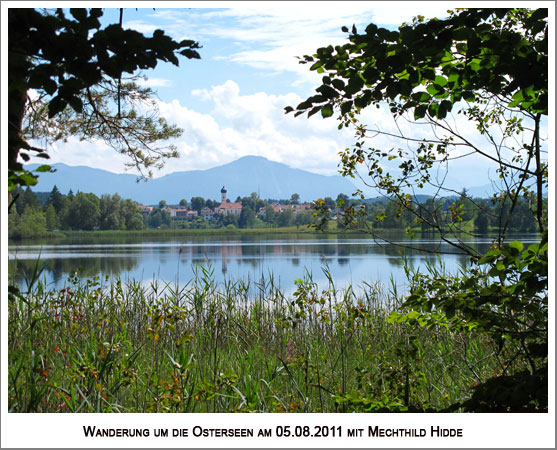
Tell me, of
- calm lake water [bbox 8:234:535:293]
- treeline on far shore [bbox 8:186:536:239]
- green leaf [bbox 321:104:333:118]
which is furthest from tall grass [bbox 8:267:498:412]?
green leaf [bbox 321:104:333:118]

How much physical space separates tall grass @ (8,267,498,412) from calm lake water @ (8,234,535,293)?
427mm

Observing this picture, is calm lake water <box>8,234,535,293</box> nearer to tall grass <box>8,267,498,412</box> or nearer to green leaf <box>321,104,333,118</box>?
tall grass <box>8,267,498,412</box>

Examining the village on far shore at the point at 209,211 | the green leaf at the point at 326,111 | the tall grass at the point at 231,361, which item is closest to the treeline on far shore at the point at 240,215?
the village on far shore at the point at 209,211

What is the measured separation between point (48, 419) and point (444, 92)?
7.86 ft

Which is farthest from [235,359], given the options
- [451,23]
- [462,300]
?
[451,23]

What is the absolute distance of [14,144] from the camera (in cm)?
157

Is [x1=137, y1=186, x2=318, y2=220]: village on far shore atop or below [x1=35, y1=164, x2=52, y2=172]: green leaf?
atop

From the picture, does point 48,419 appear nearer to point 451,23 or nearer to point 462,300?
point 462,300

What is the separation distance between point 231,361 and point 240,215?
2799 cm

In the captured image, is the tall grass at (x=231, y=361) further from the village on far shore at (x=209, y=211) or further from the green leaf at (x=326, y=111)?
the village on far shore at (x=209, y=211)

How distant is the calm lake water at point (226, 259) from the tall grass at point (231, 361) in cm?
43

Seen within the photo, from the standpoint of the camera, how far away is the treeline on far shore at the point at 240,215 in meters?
3.73

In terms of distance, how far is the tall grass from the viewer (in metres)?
2.61

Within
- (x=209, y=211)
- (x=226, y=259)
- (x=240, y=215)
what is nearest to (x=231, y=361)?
(x=226, y=259)
